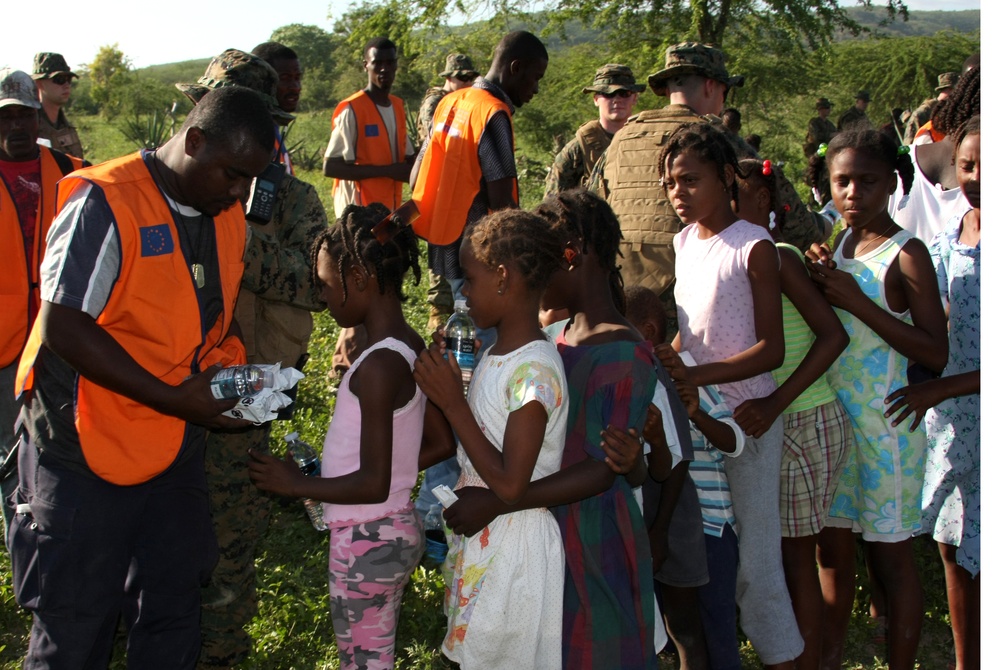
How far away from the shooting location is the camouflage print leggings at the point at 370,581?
2.80 meters

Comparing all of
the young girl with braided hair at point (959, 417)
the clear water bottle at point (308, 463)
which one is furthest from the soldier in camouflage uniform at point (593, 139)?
the clear water bottle at point (308, 463)

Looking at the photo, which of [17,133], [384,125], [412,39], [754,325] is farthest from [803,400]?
[412,39]

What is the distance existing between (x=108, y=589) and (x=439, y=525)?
184 cm

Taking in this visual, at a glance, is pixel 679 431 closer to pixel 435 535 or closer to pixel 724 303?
pixel 724 303

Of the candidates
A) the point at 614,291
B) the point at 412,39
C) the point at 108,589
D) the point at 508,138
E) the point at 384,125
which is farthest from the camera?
the point at 412,39

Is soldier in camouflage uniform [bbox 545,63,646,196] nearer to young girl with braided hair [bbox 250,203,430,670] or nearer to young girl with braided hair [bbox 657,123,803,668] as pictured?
young girl with braided hair [bbox 657,123,803,668]

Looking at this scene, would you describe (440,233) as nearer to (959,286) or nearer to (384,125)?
(384,125)

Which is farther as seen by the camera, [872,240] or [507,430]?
[872,240]

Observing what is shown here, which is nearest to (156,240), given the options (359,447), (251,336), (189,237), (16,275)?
(189,237)

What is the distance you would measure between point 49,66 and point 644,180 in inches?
225

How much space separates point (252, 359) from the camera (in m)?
3.52

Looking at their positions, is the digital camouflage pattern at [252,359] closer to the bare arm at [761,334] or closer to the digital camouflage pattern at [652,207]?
the bare arm at [761,334]

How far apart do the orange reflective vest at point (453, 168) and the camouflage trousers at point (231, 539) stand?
1934mm

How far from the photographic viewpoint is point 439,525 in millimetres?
4266
